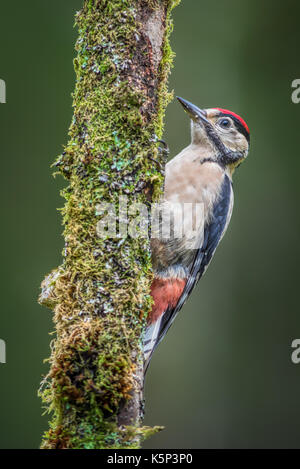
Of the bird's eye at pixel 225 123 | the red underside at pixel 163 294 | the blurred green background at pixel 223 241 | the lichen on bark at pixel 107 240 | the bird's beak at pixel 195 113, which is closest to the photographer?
the lichen on bark at pixel 107 240

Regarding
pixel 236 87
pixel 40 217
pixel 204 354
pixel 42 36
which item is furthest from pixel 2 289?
pixel 236 87

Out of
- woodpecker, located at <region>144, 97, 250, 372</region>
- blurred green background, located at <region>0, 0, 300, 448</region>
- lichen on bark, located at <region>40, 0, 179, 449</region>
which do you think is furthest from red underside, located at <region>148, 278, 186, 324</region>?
blurred green background, located at <region>0, 0, 300, 448</region>

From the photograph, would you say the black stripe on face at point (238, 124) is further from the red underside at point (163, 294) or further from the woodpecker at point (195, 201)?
the red underside at point (163, 294)

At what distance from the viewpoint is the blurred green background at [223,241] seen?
583 centimetres

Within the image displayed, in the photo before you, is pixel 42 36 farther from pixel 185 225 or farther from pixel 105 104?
pixel 105 104

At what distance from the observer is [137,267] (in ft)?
6.77

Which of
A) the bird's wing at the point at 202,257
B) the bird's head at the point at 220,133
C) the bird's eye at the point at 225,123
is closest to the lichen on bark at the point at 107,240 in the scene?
the bird's wing at the point at 202,257

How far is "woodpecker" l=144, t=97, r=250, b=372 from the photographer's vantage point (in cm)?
297

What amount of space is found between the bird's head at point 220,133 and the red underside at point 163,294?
876mm

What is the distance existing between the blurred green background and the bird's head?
2.81 m

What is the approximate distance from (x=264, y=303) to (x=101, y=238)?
16.2 feet

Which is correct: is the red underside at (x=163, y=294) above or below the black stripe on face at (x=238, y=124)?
below

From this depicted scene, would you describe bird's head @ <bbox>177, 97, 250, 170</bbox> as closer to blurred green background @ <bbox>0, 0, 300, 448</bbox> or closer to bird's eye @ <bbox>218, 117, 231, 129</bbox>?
bird's eye @ <bbox>218, 117, 231, 129</bbox>

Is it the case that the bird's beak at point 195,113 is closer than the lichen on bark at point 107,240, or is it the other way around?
the lichen on bark at point 107,240
